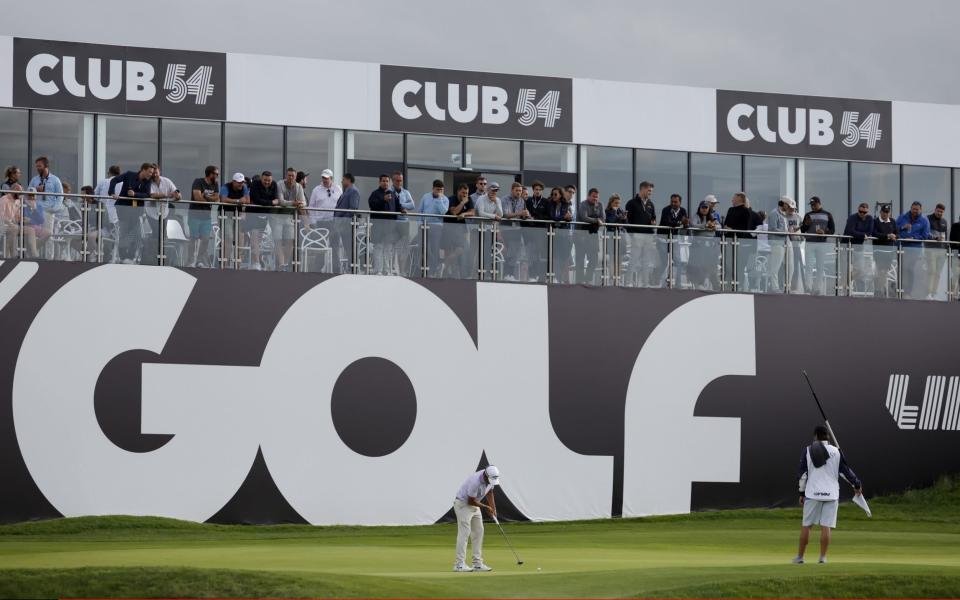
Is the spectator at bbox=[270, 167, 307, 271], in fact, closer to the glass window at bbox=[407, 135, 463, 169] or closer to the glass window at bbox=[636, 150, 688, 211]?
the glass window at bbox=[407, 135, 463, 169]

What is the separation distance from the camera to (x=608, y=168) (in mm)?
34062

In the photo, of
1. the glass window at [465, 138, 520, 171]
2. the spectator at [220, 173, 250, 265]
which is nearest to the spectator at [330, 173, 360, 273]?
the spectator at [220, 173, 250, 265]

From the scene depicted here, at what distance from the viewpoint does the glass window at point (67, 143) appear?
3012cm

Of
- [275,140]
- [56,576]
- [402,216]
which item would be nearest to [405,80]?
[275,140]

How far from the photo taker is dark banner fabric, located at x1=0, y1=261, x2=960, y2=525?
1022 inches

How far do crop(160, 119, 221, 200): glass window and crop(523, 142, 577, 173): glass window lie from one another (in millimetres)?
6374

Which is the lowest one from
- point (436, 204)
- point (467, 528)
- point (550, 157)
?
point (467, 528)

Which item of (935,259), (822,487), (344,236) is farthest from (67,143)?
(822,487)

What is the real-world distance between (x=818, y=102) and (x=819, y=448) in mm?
17647

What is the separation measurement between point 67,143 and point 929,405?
669 inches

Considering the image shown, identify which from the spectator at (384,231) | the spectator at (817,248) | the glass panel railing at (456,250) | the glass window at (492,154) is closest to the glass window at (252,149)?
the glass window at (492,154)

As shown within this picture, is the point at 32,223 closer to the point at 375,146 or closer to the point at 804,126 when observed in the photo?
the point at 375,146

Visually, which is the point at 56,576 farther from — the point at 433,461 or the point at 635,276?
the point at 635,276

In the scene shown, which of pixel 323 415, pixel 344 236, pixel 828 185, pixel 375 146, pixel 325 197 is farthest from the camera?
pixel 828 185
